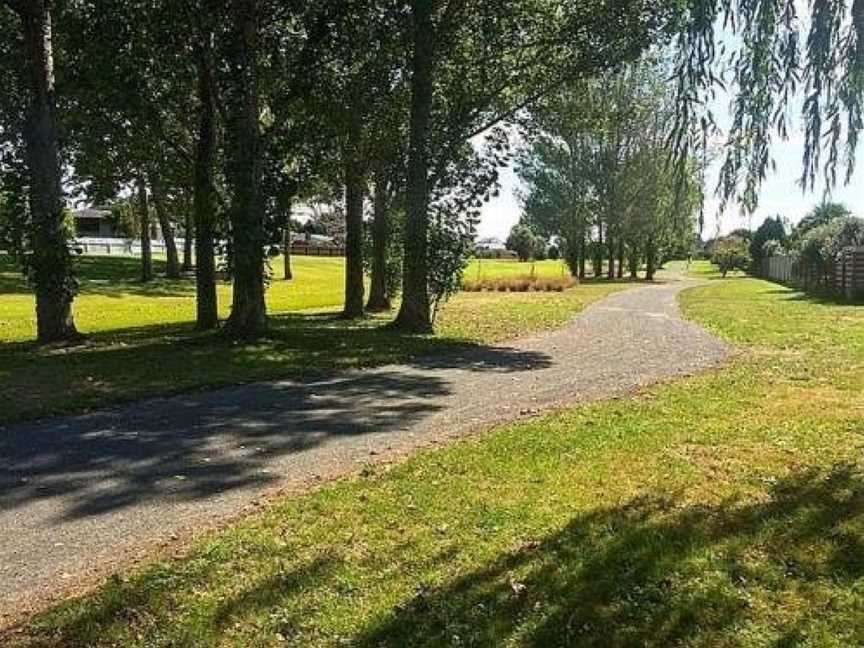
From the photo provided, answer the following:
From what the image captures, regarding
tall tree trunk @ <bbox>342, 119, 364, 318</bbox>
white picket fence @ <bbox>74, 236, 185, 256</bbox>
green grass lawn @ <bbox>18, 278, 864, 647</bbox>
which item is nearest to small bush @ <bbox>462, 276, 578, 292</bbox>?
tall tree trunk @ <bbox>342, 119, 364, 318</bbox>

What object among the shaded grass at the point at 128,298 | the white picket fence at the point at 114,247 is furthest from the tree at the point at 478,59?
the white picket fence at the point at 114,247

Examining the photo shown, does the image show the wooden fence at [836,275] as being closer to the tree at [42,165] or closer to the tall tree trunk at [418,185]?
the tall tree trunk at [418,185]

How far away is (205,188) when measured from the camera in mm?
16516

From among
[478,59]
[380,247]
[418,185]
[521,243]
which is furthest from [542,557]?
[521,243]

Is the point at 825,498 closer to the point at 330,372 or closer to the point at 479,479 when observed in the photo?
the point at 479,479

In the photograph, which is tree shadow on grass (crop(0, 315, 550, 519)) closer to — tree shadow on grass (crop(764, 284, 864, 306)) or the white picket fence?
tree shadow on grass (crop(764, 284, 864, 306))

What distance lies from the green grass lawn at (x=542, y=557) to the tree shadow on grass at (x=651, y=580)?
0.04ft

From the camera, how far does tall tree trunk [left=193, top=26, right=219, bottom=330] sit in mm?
15781

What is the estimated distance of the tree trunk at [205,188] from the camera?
1579 centimetres

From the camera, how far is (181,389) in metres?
10.3

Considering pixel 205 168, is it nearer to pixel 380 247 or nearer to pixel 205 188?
pixel 205 188

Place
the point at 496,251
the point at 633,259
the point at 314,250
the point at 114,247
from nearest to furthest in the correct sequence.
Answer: the point at 633,259 → the point at 114,247 → the point at 314,250 → the point at 496,251

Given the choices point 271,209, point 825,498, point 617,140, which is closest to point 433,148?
point 271,209

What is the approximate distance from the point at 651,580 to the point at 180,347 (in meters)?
11.5
